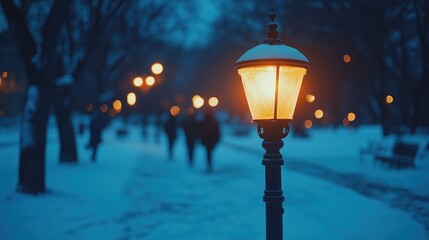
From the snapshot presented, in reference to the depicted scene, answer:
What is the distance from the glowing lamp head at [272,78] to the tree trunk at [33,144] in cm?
634

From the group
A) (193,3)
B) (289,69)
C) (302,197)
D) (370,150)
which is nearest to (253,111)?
(289,69)

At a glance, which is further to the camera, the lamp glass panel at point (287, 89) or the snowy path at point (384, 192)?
the snowy path at point (384, 192)

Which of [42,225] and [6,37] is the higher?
[6,37]

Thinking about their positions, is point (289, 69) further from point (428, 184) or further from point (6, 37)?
point (6, 37)

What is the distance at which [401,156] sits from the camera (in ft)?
44.4

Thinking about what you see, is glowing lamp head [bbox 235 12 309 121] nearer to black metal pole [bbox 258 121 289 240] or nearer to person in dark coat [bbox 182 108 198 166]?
black metal pole [bbox 258 121 289 240]

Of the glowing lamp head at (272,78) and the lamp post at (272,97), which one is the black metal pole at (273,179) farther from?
the glowing lamp head at (272,78)

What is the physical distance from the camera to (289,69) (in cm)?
474

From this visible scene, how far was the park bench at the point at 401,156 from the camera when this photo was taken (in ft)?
42.1

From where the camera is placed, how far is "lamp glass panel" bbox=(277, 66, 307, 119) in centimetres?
473

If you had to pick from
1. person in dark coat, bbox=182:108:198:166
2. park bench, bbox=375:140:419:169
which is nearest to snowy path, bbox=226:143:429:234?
park bench, bbox=375:140:419:169

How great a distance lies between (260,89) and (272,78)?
0.16 metres

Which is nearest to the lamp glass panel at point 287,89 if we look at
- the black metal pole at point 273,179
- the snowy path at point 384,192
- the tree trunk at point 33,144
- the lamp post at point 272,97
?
the lamp post at point 272,97

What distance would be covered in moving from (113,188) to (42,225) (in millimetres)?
3911
